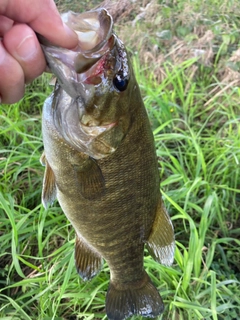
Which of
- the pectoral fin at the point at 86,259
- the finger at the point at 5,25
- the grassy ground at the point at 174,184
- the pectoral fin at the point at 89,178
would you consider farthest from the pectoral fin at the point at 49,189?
the grassy ground at the point at 174,184

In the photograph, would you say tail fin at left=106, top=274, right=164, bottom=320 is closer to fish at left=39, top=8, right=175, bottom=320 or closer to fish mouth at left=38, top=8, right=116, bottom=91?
fish at left=39, top=8, right=175, bottom=320

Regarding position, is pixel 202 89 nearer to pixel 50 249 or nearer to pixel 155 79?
pixel 155 79

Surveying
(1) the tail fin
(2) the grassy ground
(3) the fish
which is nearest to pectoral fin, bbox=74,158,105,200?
(3) the fish

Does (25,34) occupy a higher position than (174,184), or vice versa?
(25,34)

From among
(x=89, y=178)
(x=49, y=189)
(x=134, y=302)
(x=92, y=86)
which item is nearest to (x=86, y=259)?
(x=134, y=302)

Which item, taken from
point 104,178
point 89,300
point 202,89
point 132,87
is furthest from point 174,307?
point 202,89

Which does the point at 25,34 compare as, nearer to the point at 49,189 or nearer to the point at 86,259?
the point at 49,189

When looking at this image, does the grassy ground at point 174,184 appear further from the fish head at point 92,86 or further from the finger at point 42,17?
the finger at point 42,17
